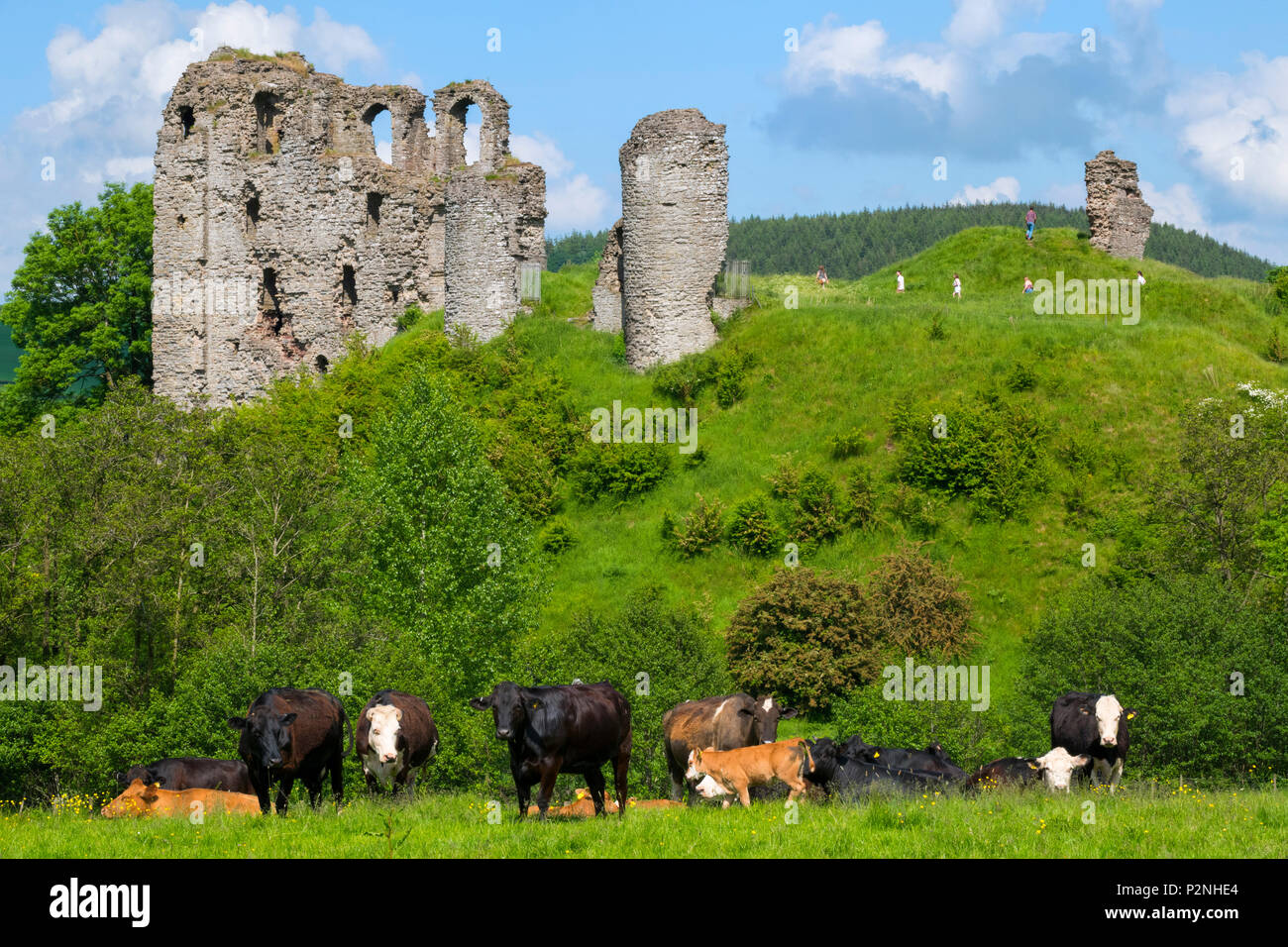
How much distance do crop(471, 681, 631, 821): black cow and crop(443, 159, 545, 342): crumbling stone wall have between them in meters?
39.3

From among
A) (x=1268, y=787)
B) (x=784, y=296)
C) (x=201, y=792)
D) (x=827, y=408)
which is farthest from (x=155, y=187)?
(x=1268, y=787)

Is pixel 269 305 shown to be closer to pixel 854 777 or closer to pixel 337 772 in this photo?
pixel 337 772

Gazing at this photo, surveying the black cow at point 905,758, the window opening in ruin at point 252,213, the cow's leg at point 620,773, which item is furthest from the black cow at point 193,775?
the window opening in ruin at point 252,213

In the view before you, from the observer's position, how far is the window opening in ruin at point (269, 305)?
201ft

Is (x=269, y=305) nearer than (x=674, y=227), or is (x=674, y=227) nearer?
(x=674, y=227)

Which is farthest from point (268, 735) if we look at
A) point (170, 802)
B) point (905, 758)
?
point (905, 758)

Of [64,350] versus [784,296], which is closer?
[784,296]

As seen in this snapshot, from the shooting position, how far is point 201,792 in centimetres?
1953

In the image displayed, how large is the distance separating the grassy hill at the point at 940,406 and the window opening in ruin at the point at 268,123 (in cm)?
1544

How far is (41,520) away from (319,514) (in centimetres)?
725

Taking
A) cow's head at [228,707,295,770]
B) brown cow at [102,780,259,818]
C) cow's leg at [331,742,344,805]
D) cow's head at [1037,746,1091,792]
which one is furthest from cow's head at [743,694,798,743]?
brown cow at [102,780,259,818]

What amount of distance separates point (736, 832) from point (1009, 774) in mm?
7914

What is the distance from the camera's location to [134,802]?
19328 mm
